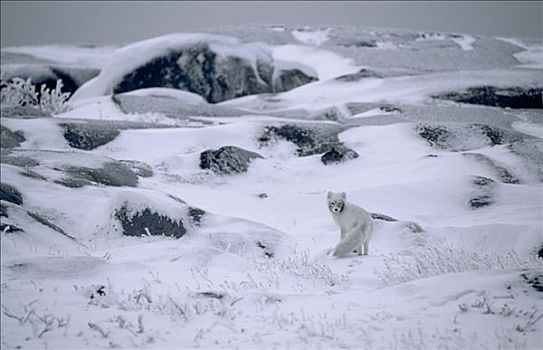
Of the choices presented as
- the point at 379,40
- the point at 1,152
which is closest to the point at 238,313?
the point at 1,152

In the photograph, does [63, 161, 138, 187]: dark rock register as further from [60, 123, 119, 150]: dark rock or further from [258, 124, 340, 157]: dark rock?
[258, 124, 340, 157]: dark rock

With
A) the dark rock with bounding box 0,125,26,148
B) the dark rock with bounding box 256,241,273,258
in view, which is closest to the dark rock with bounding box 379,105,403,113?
the dark rock with bounding box 0,125,26,148

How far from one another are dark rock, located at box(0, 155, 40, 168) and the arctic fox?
5711 mm

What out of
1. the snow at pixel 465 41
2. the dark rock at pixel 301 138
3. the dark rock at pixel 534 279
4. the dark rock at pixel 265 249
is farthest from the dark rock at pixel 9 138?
the snow at pixel 465 41

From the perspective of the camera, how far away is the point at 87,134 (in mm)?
18250

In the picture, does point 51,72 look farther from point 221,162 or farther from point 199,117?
point 221,162

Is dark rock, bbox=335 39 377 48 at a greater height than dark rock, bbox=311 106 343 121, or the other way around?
dark rock, bbox=335 39 377 48

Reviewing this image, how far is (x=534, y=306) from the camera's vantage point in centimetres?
643

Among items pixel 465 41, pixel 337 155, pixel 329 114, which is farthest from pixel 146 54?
pixel 465 41

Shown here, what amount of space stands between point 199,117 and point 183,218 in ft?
47.0

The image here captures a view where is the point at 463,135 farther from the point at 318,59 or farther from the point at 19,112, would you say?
the point at 318,59

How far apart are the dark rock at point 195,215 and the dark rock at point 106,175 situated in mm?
1880

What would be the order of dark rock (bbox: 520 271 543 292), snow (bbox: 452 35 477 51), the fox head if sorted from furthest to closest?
snow (bbox: 452 35 477 51) → the fox head → dark rock (bbox: 520 271 543 292)

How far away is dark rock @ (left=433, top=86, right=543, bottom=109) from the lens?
24578 mm
